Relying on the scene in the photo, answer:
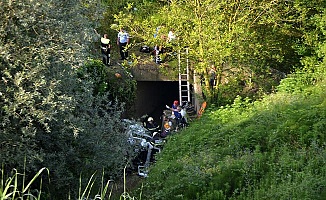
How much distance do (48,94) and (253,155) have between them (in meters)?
4.28

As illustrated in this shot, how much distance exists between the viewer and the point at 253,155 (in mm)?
10156

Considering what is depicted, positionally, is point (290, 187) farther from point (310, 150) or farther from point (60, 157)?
point (60, 157)

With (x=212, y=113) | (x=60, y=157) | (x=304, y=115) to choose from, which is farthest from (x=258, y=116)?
(x=60, y=157)

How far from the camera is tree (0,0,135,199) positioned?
7.62m

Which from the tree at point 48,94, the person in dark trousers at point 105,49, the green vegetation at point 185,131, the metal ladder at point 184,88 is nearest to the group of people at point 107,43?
the person in dark trousers at point 105,49

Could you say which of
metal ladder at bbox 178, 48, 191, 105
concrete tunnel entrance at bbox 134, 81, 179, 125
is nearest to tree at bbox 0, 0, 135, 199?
metal ladder at bbox 178, 48, 191, 105

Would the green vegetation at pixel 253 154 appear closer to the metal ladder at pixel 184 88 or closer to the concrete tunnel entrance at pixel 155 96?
the metal ladder at pixel 184 88

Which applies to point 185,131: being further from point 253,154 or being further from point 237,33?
point 253,154

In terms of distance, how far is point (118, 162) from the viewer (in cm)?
977

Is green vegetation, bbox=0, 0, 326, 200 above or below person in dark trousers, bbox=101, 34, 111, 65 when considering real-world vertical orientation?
below

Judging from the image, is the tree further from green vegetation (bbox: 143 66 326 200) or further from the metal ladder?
the metal ladder

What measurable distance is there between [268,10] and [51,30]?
9.77 meters

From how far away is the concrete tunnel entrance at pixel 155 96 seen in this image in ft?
71.2

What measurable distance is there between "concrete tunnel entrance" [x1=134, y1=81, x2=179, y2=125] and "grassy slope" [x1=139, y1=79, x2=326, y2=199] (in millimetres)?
7531
